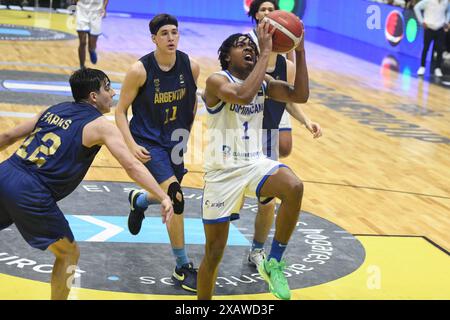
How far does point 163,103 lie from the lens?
6.56 metres

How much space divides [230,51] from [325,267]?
83.9 inches

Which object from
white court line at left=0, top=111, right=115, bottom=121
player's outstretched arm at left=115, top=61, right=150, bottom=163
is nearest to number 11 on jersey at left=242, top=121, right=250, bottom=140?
player's outstretched arm at left=115, top=61, right=150, bottom=163

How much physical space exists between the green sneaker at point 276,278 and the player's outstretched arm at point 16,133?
178 centimetres

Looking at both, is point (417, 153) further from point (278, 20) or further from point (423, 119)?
point (278, 20)

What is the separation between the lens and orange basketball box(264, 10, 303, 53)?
5.46 meters

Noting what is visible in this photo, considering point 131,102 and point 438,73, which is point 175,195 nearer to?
point 131,102

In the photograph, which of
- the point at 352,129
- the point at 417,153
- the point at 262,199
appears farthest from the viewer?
the point at 352,129

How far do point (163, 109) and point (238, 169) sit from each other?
1175mm

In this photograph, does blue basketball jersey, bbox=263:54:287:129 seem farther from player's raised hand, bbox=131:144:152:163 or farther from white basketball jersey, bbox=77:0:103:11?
white basketball jersey, bbox=77:0:103:11

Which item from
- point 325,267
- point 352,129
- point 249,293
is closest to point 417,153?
point 352,129

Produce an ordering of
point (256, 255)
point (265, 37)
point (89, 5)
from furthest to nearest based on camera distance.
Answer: point (89, 5) < point (256, 255) < point (265, 37)

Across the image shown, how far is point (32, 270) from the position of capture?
20.9ft

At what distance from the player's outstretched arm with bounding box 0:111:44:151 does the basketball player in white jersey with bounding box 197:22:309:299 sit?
3.82ft

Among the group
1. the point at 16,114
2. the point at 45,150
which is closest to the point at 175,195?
the point at 45,150
